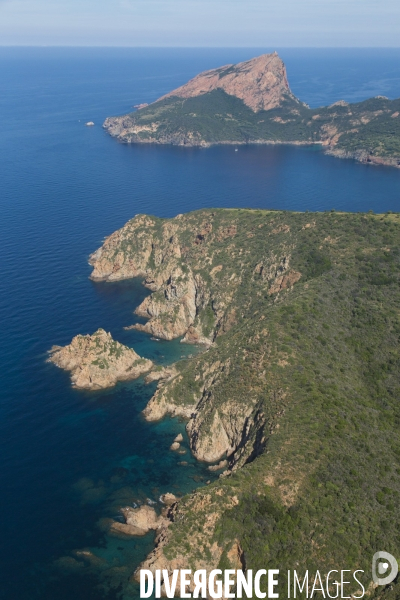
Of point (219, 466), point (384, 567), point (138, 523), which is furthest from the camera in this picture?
point (219, 466)

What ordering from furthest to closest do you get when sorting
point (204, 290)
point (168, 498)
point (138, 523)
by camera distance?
point (204, 290)
point (168, 498)
point (138, 523)

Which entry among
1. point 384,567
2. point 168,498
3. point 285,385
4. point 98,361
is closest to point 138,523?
point 168,498

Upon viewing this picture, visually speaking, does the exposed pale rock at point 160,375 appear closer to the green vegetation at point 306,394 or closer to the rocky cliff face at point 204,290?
the rocky cliff face at point 204,290

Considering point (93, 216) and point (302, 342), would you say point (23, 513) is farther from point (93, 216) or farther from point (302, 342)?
point (93, 216)

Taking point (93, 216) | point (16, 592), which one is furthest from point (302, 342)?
point (93, 216)

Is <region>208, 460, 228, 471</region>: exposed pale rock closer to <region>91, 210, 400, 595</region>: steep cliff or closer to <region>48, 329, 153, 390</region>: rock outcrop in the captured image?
<region>91, 210, 400, 595</region>: steep cliff

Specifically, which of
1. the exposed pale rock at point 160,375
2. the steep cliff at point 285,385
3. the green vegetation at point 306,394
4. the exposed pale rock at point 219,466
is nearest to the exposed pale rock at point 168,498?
the steep cliff at point 285,385

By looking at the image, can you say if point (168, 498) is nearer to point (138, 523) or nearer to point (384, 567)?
point (138, 523)
